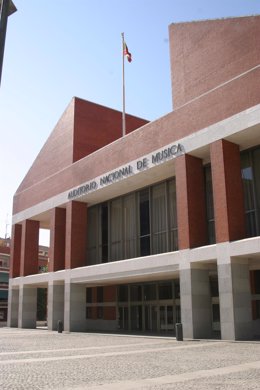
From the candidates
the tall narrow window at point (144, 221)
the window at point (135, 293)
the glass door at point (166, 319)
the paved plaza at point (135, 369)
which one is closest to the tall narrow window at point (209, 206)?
the tall narrow window at point (144, 221)

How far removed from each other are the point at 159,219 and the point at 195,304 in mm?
8170

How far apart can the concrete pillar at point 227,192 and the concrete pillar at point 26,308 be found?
23.4 meters

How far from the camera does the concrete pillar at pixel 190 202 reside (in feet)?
75.8

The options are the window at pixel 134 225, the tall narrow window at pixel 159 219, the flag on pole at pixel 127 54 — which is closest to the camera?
the window at pixel 134 225

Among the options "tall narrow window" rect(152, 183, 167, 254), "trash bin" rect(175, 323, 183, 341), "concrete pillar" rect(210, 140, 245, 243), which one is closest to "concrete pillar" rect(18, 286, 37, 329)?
"tall narrow window" rect(152, 183, 167, 254)

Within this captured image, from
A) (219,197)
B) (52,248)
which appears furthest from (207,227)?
(52,248)

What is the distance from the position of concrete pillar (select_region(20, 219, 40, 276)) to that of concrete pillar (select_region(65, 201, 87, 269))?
8221 millimetres

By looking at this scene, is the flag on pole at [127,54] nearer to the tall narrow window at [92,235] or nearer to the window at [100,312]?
the tall narrow window at [92,235]

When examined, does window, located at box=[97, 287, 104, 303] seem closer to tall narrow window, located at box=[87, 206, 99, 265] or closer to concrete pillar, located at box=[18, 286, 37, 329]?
tall narrow window, located at box=[87, 206, 99, 265]

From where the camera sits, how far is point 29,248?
40500 mm

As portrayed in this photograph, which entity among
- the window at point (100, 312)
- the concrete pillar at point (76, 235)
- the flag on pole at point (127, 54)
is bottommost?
the window at point (100, 312)

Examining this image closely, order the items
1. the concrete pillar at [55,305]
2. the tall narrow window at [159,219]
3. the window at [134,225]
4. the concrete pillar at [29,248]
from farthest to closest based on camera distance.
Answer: the concrete pillar at [29,248] → the concrete pillar at [55,305] → the tall narrow window at [159,219] → the window at [134,225]

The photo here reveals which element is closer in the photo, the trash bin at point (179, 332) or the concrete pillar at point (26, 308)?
the trash bin at point (179, 332)

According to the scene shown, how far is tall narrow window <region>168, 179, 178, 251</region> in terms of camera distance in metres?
27.5
